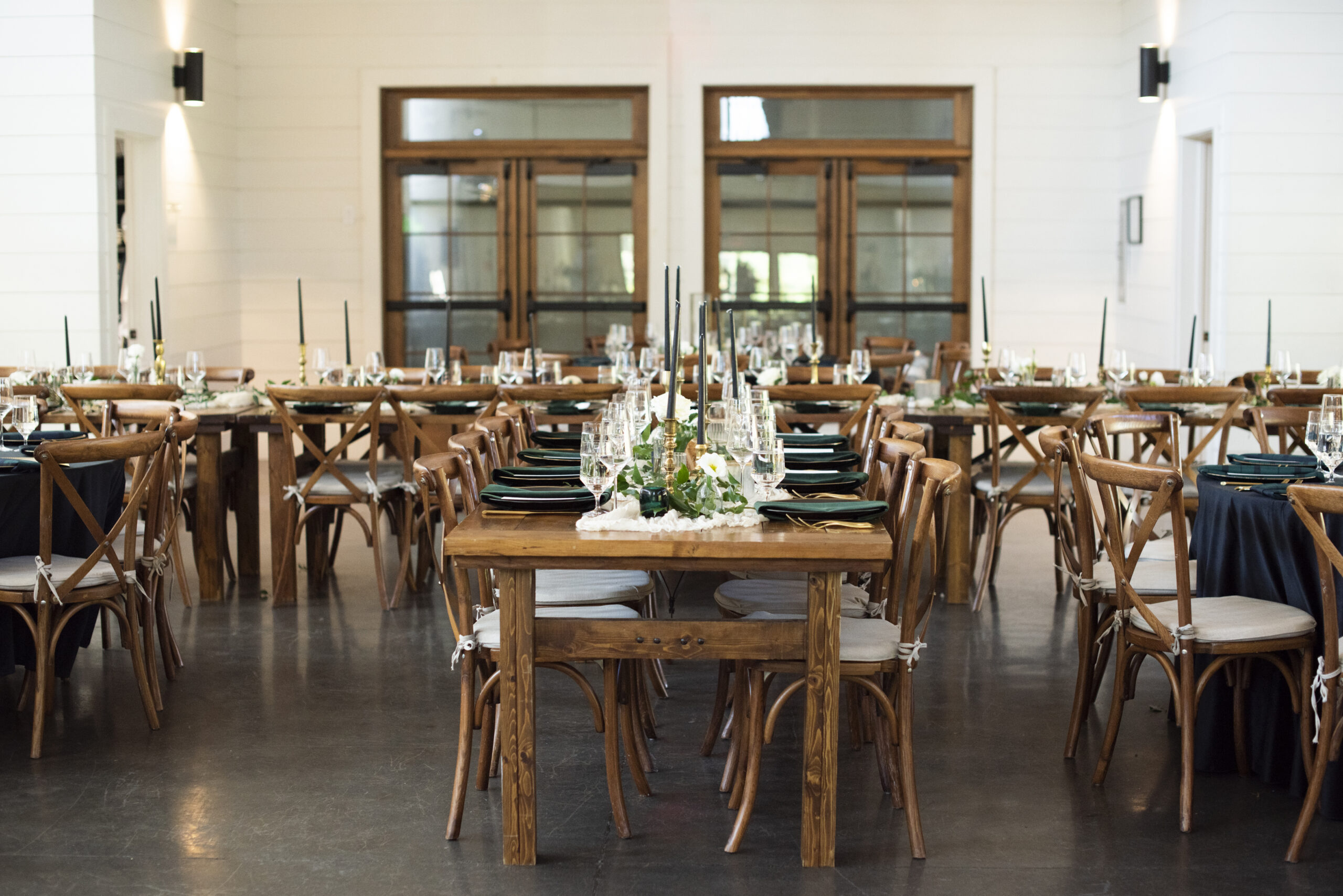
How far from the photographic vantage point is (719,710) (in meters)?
3.91

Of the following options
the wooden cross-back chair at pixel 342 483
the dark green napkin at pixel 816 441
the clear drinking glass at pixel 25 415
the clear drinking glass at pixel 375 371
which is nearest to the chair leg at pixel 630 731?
the dark green napkin at pixel 816 441

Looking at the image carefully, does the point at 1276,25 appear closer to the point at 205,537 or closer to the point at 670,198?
the point at 670,198

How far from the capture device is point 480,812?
3561 mm

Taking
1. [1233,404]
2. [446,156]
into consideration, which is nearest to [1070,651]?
[1233,404]

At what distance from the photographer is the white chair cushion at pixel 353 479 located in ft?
19.4

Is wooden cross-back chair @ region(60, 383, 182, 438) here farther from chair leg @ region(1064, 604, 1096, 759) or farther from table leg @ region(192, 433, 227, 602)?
chair leg @ region(1064, 604, 1096, 759)

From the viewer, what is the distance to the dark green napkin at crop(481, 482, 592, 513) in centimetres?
332

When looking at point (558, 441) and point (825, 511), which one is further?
point (558, 441)

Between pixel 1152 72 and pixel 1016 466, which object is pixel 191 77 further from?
pixel 1152 72

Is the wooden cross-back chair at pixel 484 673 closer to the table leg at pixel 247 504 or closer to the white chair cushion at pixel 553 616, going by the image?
the white chair cushion at pixel 553 616

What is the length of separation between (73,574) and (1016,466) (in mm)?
3954

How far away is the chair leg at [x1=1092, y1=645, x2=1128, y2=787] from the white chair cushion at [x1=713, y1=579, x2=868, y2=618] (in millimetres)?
676

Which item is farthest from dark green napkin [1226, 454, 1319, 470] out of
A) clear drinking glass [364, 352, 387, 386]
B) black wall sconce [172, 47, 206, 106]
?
black wall sconce [172, 47, 206, 106]

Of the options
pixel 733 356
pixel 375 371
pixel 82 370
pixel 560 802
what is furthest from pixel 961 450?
pixel 82 370
